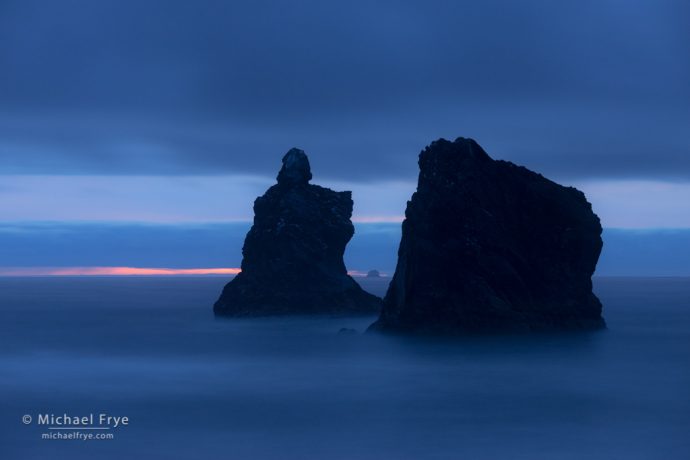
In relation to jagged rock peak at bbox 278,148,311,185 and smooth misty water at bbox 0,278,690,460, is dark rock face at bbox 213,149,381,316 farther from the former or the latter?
smooth misty water at bbox 0,278,690,460

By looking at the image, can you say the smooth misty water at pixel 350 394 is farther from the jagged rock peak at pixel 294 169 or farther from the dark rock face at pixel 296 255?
the jagged rock peak at pixel 294 169

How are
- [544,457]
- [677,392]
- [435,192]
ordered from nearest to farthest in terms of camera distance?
[544,457] < [677,392] < [435,192]

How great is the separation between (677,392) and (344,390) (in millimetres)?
21823

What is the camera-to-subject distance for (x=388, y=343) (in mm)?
84938

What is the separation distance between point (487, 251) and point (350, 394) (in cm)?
2755

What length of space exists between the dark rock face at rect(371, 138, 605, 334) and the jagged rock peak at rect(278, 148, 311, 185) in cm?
3592

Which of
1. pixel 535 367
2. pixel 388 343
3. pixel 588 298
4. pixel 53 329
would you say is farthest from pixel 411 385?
pixel 53 329

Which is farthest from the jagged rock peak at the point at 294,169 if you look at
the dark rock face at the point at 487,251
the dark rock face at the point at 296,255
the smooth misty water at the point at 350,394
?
the dark rock face at the point at 487,251

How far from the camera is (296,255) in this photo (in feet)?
400

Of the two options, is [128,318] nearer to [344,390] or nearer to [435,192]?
[435,192]

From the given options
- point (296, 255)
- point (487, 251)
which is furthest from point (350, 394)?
point (296, 255)

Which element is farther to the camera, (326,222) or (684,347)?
(326,222)

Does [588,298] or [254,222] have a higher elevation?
[254,222]

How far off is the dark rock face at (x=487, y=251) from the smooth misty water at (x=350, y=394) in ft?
11.1
